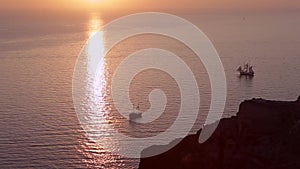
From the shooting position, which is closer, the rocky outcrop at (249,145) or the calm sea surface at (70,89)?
the rocky outcrop at (249,145)

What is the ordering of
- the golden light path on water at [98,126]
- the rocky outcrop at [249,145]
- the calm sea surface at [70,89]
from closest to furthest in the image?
the rocky outcrop at [249,145] → the golden light path on water at [98,126] → the calm sea surface at [70,89]

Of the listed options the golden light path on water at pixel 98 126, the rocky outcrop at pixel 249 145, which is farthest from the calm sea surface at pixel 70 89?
the rocky outcrop at pixel 249 145

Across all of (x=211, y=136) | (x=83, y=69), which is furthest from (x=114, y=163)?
(x=83, y=69)

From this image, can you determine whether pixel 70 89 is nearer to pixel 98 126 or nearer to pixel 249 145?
pixel 98 126

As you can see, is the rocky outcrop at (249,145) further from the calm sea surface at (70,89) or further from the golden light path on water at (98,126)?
the golden light path on water at (98,126)

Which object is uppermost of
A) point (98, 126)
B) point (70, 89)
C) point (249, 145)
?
point (70, 89)

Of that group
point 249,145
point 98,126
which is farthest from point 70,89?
point 249,145
